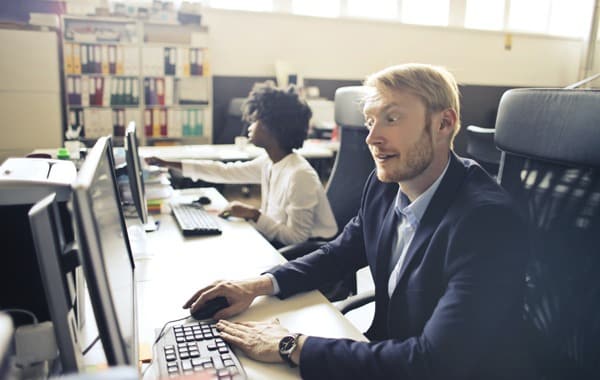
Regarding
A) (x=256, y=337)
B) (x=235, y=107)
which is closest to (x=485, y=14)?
(x=235, y=107)

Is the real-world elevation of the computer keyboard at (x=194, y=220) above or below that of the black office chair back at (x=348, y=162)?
below

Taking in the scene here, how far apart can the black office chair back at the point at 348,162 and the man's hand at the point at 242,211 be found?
1.28 feet

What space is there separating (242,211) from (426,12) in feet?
18.1

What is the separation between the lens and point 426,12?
268 inches

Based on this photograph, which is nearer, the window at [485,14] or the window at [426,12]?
the window at [426,12]

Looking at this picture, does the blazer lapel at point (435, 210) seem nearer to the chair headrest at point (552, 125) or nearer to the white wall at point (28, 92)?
the chair headrest at point (552, 125)

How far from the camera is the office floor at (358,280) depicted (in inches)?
67.0

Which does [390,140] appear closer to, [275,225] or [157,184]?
[275,225]

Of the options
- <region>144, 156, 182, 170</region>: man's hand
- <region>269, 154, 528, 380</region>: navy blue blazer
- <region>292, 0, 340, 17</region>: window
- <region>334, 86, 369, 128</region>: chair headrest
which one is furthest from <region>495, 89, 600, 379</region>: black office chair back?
<region>292, 0, 340, 17</region>: window

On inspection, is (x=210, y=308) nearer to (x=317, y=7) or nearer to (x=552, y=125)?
(x=552, y=125)

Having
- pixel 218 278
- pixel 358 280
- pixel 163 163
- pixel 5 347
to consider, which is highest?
pixel 5 347

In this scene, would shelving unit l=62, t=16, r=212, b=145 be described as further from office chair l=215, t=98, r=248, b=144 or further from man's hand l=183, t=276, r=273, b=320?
man's hand l=183, t=276, r=273, b=320

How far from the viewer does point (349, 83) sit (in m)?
6.43

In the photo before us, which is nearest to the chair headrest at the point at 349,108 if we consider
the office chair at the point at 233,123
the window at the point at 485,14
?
the office chair at the point at 233,123
